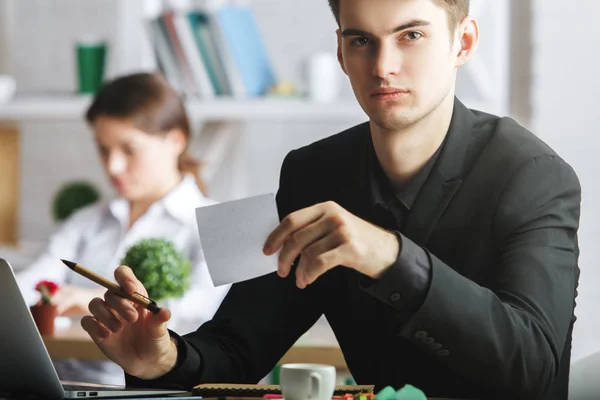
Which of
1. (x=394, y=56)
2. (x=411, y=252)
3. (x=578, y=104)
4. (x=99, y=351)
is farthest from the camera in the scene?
(x=578, y=104)

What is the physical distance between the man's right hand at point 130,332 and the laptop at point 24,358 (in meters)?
0.12

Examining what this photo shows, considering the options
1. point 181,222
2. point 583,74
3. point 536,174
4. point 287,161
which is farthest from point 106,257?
point 536,174

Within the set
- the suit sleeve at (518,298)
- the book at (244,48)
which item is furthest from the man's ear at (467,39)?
the book at (244,48)

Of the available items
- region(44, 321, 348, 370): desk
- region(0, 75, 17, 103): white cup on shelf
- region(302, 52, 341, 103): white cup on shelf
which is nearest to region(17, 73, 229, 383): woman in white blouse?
region(44, 321, 348, 370): desk

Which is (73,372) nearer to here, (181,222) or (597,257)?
(181,222)

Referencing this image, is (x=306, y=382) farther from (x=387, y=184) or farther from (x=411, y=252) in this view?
(x=387, y=184)

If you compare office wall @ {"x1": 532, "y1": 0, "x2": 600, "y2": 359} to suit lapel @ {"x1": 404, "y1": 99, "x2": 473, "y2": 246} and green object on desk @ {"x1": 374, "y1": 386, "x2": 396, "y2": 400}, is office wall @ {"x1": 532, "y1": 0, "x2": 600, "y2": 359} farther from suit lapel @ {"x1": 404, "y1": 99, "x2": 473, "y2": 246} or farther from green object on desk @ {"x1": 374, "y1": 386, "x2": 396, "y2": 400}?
green object on desk @ {"x1": 374, "y1": 386, "x2": 396, "y2": 400}

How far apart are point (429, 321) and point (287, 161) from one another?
1.91 feet

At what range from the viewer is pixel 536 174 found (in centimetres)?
144

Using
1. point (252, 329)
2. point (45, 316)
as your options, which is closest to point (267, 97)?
point (45, 316)

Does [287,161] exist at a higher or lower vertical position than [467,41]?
lower

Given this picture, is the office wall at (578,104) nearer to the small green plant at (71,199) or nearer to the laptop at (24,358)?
the small green plant at (71,199)

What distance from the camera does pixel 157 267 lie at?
241 cm

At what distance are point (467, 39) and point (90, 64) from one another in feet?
6.62
